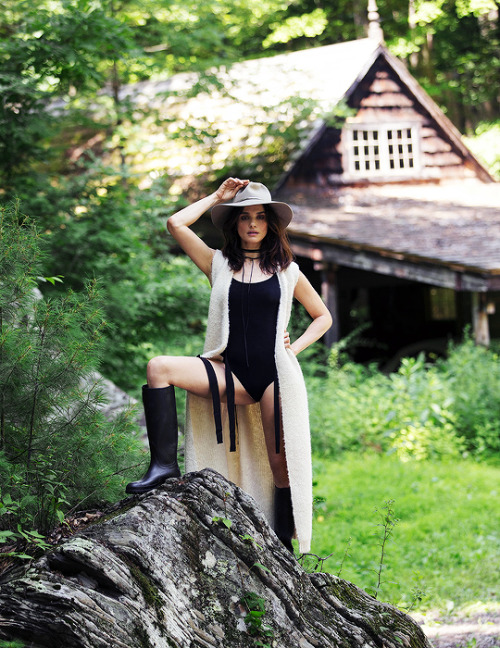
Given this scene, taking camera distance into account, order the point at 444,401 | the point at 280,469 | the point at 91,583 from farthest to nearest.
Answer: the point at 444,401 < the point at 280,469 < the point at 91,583

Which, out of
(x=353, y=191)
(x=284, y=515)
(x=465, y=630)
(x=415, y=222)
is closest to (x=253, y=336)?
(x=284, y=515)

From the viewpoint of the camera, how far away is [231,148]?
47.3ft

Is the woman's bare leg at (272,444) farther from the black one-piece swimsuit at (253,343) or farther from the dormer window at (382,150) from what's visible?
the dormer window at (382,150)

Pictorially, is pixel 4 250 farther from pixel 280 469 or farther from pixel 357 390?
pixel 357 390

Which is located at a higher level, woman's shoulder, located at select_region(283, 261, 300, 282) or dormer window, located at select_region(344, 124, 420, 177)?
woman's shoulder, located at select_region(283, 261, 300, 282)

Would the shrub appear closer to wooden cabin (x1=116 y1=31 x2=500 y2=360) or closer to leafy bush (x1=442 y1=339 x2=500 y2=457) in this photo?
leafy bush (x1=442 y1=339 x2=500 y2=457)

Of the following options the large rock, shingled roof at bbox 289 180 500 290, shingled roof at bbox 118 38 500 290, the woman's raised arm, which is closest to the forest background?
the large rock

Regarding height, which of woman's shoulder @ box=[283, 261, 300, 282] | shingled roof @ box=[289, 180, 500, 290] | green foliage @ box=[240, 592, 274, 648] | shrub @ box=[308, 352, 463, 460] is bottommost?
shrub @ box=[308, 352, 463, 460]

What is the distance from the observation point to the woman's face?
3.75m

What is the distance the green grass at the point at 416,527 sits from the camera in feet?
18.6

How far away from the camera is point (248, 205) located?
3721 mm

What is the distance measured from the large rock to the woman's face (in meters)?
1.19

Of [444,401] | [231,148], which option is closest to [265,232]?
[444,401]

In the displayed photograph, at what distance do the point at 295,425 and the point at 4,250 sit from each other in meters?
1.56
